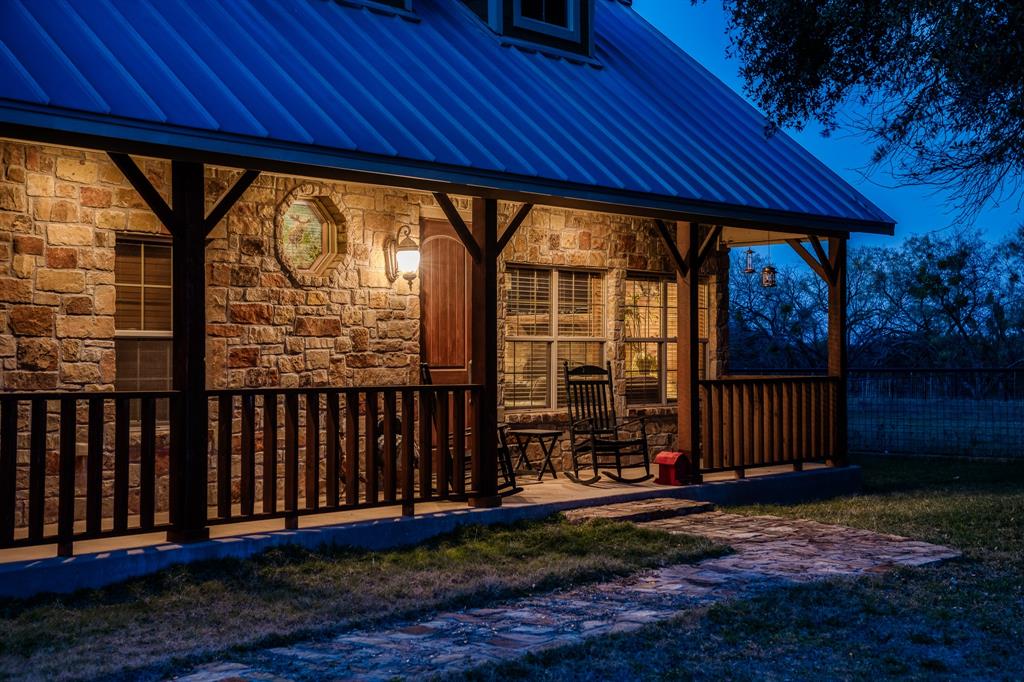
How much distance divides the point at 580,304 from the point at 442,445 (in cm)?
370

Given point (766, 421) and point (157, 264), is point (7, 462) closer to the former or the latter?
point (157, 264)

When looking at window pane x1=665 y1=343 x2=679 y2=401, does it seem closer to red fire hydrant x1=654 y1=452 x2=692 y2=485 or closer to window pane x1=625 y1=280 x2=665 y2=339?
window pane x1=625 y1=280 x2=665 y2=339

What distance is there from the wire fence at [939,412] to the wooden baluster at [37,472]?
11.6 meters

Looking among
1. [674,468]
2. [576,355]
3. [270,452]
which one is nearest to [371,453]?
[270,452]

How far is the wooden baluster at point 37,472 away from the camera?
21.5 ft

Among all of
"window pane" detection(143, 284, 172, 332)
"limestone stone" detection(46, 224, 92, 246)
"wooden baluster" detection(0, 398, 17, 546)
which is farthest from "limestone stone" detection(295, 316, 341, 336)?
"wooden baluster" detection(0, 398, 17, 546)

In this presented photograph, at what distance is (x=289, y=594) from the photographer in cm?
657

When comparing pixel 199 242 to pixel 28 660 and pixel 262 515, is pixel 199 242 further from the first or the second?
pixel 28 660

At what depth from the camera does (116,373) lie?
841cm

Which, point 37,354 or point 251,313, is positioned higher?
point 251,313

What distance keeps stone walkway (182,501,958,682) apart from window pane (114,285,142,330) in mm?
3568

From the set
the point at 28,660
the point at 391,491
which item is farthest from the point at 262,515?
the point at 28,660

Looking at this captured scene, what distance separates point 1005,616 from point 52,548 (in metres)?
5.27

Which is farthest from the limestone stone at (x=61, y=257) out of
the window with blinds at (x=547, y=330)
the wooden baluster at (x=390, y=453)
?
the window with blinds at (x=547, y=330)
